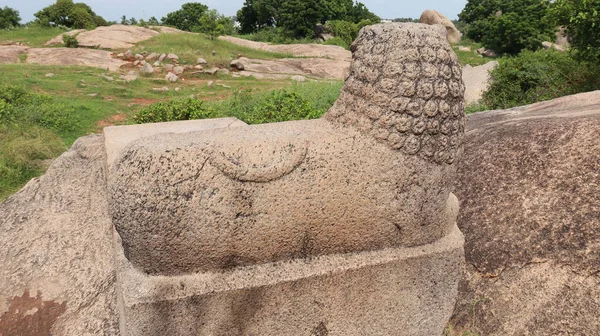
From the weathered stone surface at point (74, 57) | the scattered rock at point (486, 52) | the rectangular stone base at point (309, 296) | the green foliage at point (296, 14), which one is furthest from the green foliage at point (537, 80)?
the green foliage at point (296, 14)

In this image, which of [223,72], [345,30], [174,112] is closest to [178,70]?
[223,72]

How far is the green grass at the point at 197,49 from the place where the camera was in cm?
1700

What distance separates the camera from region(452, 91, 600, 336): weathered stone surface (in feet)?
8.30

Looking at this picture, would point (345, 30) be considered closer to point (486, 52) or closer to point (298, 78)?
point (486, 52)

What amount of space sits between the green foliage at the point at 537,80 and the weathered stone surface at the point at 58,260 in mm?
7203

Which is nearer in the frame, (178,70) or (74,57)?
(178,70)

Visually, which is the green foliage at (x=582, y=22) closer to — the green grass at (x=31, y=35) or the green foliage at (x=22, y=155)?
the green foliage at (x=22, y=155)

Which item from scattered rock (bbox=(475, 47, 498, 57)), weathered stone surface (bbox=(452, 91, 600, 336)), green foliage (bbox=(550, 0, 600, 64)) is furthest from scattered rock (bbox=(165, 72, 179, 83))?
scattered rock (bbox=(475, 47, 498, 57))

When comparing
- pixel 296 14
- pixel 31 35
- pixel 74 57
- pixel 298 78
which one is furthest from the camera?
pixel 296 14

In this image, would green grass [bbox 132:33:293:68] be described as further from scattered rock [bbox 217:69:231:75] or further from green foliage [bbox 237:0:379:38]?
green foliage [bbox 237:0:379:38]

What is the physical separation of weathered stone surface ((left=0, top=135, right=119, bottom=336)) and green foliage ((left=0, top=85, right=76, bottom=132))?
437 cm

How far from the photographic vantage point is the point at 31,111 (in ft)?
24.3

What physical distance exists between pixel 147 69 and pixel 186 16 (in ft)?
72.5

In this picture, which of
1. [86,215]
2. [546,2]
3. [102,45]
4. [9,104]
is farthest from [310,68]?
[86,215]
